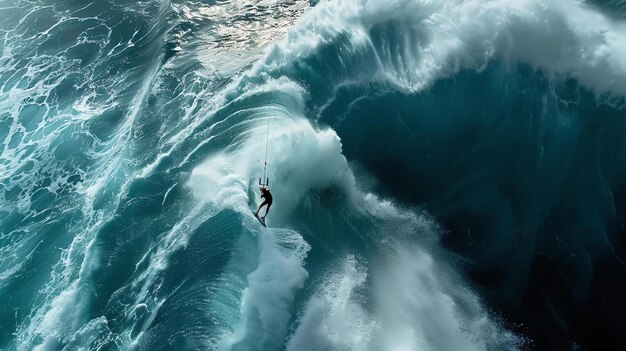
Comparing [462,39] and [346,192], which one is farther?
[462,39]

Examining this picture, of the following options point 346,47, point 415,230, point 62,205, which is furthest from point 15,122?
point 415,230

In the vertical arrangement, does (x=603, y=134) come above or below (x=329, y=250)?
above

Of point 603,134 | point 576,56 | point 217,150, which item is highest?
point 576,56

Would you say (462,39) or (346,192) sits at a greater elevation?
(462,39)

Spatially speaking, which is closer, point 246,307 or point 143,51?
point 246,307

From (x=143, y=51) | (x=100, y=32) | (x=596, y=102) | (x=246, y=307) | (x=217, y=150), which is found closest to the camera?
(x=246, y=307)

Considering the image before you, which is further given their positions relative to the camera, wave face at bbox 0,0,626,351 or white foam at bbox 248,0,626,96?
white foam at bbox 248,0,626,96

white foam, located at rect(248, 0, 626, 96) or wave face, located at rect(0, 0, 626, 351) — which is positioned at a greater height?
white foam, located at rect(248, 0, 626, 96)

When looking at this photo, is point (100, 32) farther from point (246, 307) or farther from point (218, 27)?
point (246, 307)
